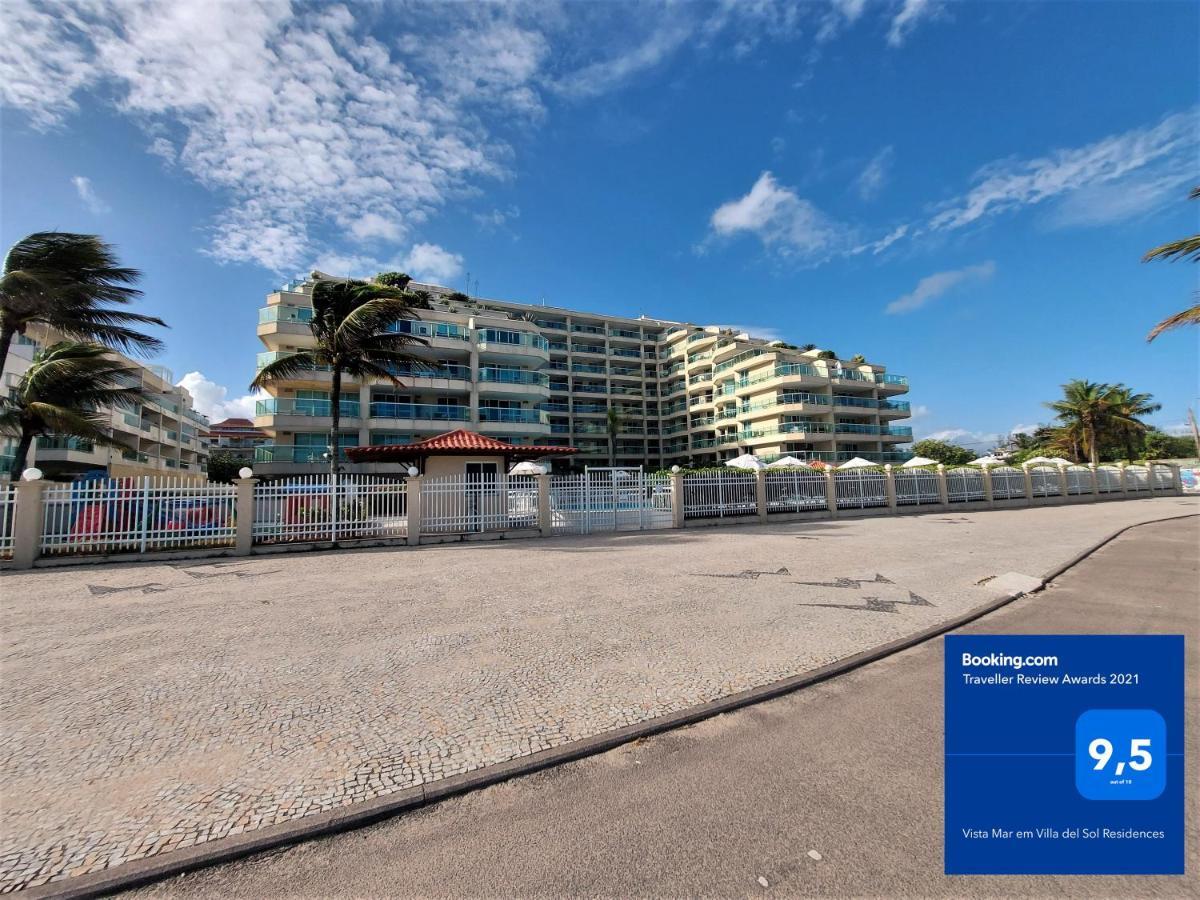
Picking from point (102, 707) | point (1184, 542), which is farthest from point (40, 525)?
point (1184, 542)

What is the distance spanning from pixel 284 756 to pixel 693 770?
2.56 m

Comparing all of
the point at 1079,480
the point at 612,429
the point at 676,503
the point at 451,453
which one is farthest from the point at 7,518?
the point at 1079,480

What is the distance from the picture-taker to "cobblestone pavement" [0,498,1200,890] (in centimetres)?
275

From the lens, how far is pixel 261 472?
30.2 metres

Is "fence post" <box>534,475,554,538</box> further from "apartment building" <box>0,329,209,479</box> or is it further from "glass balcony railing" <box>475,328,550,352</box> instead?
"glass balcony railing" <box>475,328,550,352</box>

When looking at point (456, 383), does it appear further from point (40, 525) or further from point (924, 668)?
point (924, 668)

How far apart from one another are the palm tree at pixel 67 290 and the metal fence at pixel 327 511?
7544 millimetres

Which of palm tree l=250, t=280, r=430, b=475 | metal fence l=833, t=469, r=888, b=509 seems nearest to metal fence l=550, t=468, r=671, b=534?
metal fence l=833, t=469, r=888, b=509

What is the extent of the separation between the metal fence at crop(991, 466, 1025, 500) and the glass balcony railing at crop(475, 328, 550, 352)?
32.1 m

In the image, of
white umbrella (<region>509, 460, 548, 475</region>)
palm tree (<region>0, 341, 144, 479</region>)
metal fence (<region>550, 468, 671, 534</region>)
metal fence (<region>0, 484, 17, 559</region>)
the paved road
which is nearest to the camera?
the paved road

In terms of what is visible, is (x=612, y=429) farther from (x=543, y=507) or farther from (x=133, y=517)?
(x=133, y=517)

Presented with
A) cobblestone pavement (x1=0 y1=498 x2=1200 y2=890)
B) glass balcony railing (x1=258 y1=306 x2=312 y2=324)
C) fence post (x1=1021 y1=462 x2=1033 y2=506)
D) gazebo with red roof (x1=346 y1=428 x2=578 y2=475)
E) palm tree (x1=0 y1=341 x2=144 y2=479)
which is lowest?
cobblestone pavement (x1=0 y1=498 x2=1200 y2=890)

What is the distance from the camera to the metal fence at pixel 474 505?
1384 cm

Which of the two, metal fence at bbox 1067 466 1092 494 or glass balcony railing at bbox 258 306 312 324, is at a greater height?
glass balcony railing at bbox 258 306 312 324
